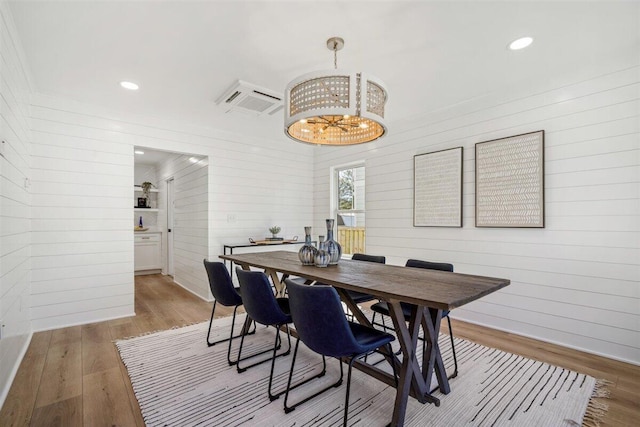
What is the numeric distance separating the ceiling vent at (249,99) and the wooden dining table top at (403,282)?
169cm

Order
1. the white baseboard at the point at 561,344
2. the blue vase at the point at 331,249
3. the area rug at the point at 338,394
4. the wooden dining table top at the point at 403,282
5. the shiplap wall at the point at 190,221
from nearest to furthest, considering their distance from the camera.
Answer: the wooden dining table top at the point at 403,282
the area rug at the point at 338,394
the white baseboard at the point at 561,344
the blue vase at the point at 331,249
the shiplap wall at the point at 190,221

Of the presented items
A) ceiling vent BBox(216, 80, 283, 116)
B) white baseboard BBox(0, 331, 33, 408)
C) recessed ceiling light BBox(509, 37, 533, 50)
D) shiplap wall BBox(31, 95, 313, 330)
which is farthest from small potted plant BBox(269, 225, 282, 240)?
recessed ceiling light BBox(509, 37, 533, 50)

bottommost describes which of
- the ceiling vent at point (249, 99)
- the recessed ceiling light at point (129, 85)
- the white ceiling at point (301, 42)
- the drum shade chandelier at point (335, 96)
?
the drum shade chandelier at point (335, 96)

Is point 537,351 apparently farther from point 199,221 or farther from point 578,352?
point 199,221

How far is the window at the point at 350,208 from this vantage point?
15.6 ft

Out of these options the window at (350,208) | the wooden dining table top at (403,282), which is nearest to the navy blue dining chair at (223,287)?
the wooden dining table top at (403,282)

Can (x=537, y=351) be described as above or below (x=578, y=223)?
below

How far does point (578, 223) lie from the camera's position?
267cm

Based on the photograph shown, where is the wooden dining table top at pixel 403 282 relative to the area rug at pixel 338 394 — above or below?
above

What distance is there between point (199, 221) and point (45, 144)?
191cm

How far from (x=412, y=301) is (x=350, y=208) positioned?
11.4 feet

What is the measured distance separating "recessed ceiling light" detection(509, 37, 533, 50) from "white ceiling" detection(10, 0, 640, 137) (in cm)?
6

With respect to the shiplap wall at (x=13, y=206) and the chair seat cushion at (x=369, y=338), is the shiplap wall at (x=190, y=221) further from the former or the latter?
the chair seat cushion at (x=369, y=338)

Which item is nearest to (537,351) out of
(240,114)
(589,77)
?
(589,77)
